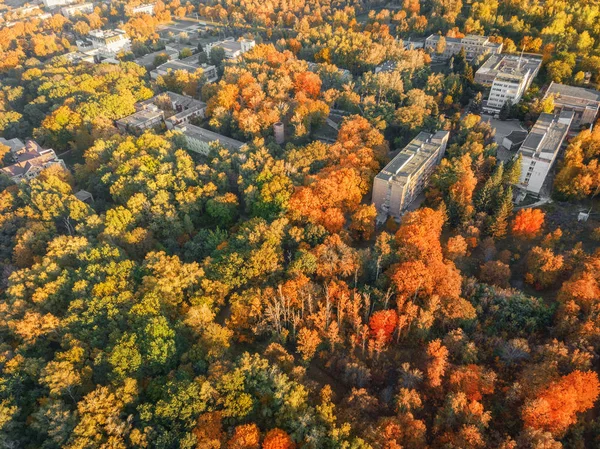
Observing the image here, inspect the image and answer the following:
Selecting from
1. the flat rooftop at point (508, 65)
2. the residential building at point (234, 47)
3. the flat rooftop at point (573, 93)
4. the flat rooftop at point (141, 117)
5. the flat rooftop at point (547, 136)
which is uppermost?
the flat rooftop at point (508, 65)

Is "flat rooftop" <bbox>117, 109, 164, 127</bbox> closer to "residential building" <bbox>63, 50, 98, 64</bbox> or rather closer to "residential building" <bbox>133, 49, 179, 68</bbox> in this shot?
"residential building" <bbox>133, 49, 179, 68</bbox>

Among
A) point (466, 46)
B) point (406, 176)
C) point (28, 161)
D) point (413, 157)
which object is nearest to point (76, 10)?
point (28, 161)

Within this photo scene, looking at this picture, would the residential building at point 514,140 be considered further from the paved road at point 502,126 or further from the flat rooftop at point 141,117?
the flat rooftop at point 141,117

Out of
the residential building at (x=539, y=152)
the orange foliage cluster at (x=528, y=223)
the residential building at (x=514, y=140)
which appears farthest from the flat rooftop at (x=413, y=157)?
the orange foliage cluster at (x=528, y=223)

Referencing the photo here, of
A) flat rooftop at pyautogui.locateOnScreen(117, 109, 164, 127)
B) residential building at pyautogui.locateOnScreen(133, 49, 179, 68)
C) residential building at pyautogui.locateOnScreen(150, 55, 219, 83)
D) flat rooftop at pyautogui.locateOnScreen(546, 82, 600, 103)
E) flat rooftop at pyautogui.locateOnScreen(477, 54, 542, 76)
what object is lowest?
residential building at pyautogui.locateOnScreen(133, 49, 179, 68)

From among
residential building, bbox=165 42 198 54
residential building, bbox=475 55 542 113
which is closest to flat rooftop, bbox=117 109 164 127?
residential building, bbox=165 42 198 54
